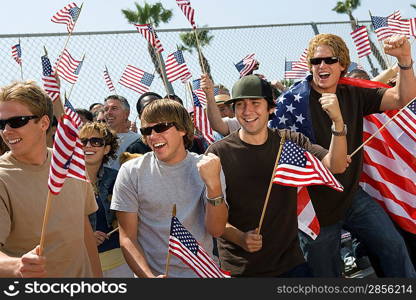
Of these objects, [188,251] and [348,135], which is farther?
[348,135]

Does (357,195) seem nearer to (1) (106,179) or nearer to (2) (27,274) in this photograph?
(1) (106,179)

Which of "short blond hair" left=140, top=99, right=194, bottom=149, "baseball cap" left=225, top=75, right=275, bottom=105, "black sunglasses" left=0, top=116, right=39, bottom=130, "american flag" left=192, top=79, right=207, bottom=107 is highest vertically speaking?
"american flag" left=192, top=79, right=207, bottom=107

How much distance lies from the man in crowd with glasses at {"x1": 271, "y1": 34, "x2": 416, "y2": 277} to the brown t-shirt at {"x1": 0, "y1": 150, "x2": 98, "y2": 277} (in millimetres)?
1920

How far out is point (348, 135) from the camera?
459 cm

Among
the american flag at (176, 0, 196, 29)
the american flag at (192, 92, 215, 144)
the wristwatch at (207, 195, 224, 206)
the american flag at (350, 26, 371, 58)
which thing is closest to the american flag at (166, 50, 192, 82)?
the american flag at (192, 92, 215, 144)

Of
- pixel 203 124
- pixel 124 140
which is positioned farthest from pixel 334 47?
pixel 124 140

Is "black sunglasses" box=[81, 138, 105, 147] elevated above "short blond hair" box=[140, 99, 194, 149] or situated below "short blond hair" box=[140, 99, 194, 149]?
above

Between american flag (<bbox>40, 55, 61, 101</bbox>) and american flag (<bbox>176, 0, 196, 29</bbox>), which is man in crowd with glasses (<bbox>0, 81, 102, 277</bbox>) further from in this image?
american flag (<bbox>176, 0, 196, 29</bbox>)

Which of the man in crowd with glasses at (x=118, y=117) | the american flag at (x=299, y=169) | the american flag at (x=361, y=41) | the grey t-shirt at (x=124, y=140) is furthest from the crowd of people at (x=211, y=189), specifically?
the american flag at (x=361, y=41)

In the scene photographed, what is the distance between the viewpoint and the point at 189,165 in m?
3.64

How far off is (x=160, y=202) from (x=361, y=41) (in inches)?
256

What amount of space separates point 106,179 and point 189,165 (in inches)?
56.4

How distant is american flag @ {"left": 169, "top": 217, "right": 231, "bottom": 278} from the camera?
9.96ft

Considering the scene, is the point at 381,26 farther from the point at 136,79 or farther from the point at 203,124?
the point at 136,79
